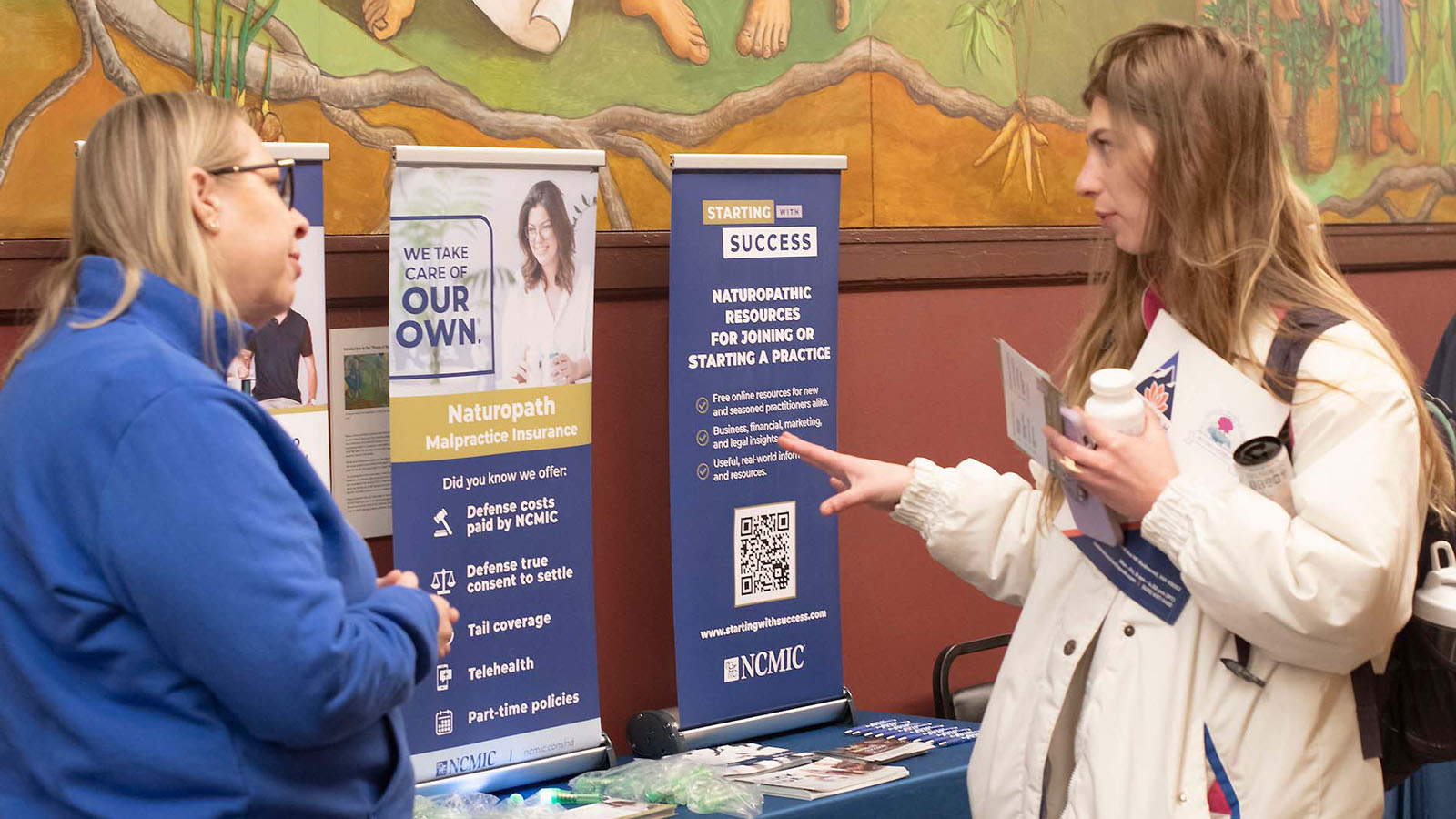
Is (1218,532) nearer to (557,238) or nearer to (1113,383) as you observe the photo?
(1113,383)

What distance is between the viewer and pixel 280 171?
179cm

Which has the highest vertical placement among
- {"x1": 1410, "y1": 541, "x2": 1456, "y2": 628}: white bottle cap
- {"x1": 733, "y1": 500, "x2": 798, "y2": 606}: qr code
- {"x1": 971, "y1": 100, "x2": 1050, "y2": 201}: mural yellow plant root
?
{"x1": 971, "y1": 100, "x2": 1050, "y2": 201}: mural yellow plant root

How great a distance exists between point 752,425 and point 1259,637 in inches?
87.1

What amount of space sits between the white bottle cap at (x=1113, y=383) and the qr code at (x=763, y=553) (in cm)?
206

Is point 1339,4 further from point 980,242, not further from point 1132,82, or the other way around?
point 1132,82

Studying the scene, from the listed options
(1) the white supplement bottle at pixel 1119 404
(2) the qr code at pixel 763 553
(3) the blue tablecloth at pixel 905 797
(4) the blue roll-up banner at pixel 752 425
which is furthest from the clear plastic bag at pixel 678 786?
(1) the white supplement bottle at pixel 1119 404

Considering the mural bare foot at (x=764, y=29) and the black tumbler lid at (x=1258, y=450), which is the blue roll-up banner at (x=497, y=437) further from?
the black tumbler lid at (x=1258, y=450)

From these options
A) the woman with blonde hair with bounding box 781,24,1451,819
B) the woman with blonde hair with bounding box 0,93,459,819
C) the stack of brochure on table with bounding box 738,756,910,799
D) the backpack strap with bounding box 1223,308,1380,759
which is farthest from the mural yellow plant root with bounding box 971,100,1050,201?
the woman with blonde hair with bounding box 0,93,459,819

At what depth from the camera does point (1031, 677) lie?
2.11 meters

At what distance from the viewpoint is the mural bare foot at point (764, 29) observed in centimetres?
437

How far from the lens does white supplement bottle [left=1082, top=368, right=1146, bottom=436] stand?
6.29ft

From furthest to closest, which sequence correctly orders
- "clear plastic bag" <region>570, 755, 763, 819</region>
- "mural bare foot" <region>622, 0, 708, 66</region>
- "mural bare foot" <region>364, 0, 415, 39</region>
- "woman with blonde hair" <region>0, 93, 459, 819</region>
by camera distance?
1. "mural bare foot" <region>622, 0, 708, 66</region>
2. "mural bare foot" <region>364, 0, 415, 39</region>
3. "clear plastic bag" <region>570, 755, 763, 819</region>
4. "woman with blonde hair" <region>0, 93, 459, 819</region>

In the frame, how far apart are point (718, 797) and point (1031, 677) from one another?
1.35 m

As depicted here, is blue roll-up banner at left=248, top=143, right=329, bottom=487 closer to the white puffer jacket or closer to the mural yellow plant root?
the white puffer jacket
